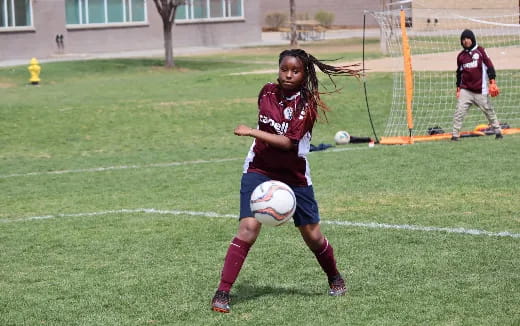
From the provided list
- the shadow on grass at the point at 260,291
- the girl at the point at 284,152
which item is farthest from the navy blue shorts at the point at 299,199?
the shadow on grass at the point at 260,291

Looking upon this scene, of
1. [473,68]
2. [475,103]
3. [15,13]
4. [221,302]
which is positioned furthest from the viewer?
[15,13]

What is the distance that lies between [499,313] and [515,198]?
166 inches

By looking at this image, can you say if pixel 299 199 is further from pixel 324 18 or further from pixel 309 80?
pixel 324 18

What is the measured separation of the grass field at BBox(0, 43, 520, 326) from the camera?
20.1 ft

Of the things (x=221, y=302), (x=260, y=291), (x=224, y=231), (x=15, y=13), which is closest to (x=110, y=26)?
(x=15, y=13)

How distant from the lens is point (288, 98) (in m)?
6.17

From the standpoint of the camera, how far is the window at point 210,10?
155 ft

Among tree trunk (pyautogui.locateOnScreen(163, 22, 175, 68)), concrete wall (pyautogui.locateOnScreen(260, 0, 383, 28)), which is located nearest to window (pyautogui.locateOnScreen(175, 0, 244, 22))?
tree trunk (pyautogui.locateOnScreen(163, 22, 175, 68))

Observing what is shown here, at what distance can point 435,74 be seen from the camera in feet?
73.0

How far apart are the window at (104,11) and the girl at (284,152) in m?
38.6

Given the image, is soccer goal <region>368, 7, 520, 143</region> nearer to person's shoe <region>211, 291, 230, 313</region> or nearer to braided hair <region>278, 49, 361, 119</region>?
braided hair <region>278, 49, 361, 119</region>

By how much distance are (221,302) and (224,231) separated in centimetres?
279

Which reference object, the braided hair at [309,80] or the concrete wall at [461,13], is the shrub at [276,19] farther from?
the braided hair at [309,80]

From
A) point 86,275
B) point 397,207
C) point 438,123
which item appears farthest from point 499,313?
point 438,123
